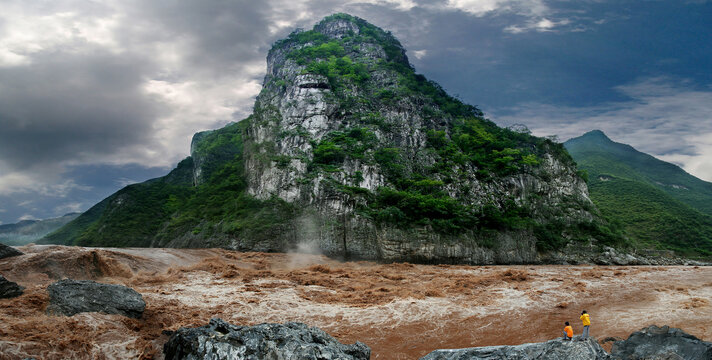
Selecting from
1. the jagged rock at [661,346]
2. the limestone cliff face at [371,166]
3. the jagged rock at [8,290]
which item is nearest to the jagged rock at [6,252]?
the jagged rock at [8,290]

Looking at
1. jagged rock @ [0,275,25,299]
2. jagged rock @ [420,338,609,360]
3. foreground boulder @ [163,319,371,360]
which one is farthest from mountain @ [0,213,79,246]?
A: jagged rock @ [420,338,609,360]

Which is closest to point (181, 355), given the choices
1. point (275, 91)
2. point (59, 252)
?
point (59, 252)

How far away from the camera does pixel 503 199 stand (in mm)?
47188

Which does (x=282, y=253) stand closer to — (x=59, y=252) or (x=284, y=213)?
(x=284, y=213)

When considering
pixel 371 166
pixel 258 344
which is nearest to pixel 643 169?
pixel 371 166

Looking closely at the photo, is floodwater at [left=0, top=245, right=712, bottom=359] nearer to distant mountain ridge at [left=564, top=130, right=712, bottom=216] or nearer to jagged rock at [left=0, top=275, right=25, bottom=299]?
jagged rock at [left=0, top=275, right=25, bottom=299]

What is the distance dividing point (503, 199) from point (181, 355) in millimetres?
46149

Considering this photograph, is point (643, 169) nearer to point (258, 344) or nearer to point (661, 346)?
point (661, 346)

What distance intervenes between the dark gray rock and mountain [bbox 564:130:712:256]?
61940mm

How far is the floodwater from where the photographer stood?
38.5ft

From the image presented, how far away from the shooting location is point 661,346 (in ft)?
32.4

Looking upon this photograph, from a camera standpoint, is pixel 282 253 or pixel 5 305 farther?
pixel 282 253

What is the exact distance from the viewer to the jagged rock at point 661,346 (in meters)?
9.03

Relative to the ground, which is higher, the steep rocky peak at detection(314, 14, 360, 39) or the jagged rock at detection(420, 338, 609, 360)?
the steep rocky peak at detection(314, 14, 360, 39)
